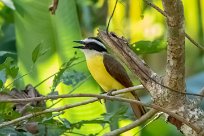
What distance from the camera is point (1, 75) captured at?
1825 mm

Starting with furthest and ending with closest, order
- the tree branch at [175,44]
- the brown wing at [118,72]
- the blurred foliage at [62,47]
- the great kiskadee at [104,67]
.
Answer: the great kiskadee at [104,67]
the brown wing at [118,72]
the blurred foliage at [62,47]
the tree branch at [175,44]

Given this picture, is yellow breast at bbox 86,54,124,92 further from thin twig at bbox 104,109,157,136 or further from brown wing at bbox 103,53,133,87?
thin twig at bbox 104,109,157,136

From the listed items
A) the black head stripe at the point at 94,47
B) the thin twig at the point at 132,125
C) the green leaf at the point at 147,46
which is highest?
the black head stripe at the point at 94,47

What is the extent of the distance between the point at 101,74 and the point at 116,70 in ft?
0.28

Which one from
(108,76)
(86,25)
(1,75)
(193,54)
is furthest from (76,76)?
(86,25)

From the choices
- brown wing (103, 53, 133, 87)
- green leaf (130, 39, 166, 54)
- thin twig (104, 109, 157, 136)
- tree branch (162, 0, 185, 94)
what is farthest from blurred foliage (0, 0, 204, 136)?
tree branch (162, 0, 185, 94)

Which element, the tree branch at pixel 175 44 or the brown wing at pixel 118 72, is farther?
the brown wing at pixel 118 72

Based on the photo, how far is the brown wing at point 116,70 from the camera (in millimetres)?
2641

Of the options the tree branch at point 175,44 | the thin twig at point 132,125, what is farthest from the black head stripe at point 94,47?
the tree branch at point 175,44

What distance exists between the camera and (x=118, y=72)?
2.69 meters

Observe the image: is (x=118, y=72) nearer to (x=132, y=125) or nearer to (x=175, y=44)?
(x=132, y=125)

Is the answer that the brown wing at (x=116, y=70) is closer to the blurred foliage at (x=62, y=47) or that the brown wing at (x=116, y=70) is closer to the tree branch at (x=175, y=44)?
the blurred foliage at (x=62, y=47)

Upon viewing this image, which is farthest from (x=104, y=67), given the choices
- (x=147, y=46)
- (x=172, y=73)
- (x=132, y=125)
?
(x=172, y=73)

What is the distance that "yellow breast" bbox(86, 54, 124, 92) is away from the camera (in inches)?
106
